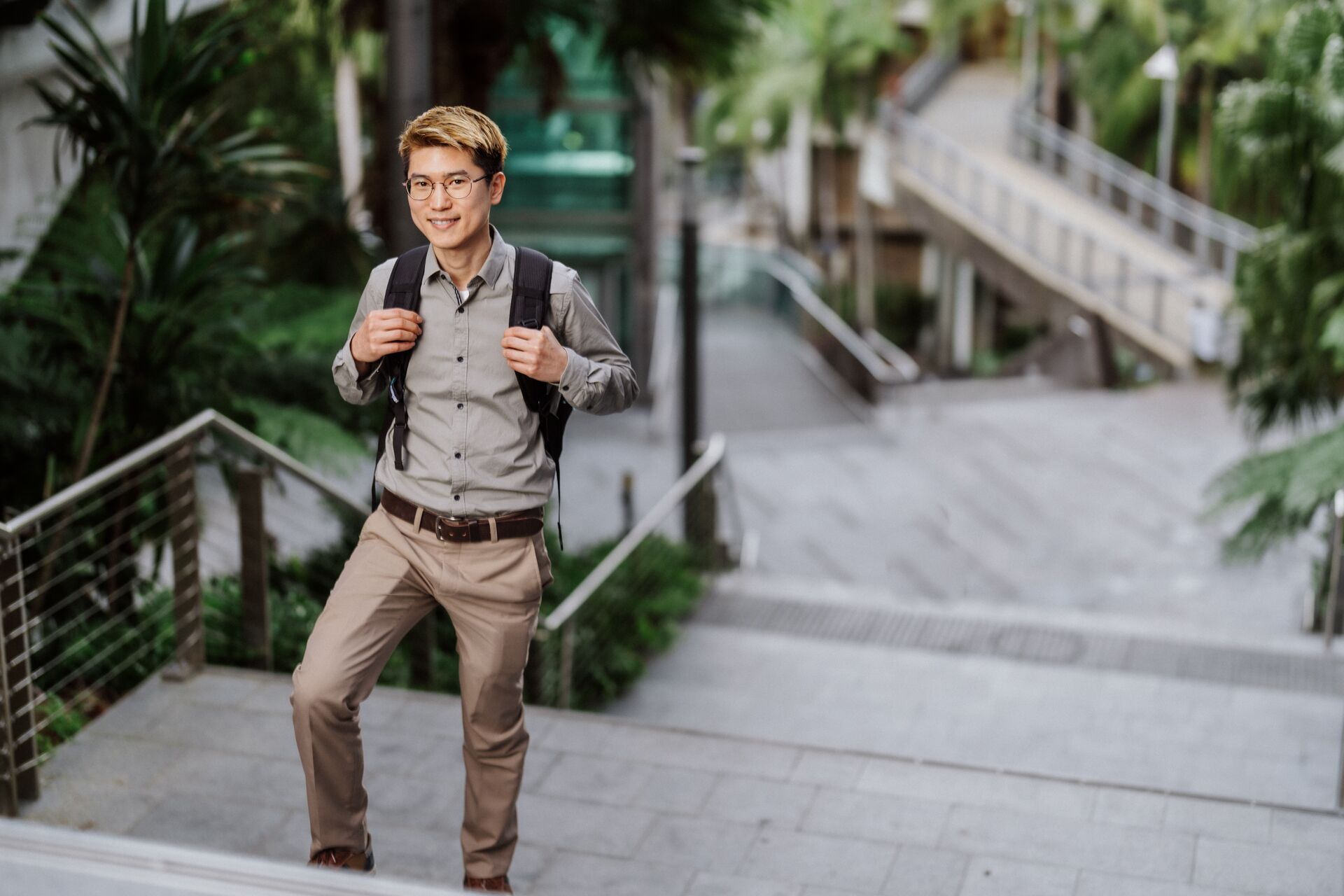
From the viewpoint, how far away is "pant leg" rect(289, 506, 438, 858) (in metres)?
3.21

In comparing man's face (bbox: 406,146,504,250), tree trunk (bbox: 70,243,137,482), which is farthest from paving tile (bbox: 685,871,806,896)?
tree trunk (bbox: 70,243,137,482)

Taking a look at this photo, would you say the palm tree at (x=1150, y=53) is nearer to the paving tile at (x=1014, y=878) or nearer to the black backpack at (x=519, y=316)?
the paving tile at (x=1014, y=878)

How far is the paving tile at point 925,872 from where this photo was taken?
12.8 feet

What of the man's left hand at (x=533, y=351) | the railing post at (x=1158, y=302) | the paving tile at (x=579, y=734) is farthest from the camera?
the railing post at (x=1158, y=302)

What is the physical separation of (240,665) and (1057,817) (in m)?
3.06

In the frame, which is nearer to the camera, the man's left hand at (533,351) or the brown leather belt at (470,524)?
the man's left hand at (533,351)

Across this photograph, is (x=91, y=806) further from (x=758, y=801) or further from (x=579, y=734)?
(x=758, y=801)

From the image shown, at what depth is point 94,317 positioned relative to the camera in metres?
5.43

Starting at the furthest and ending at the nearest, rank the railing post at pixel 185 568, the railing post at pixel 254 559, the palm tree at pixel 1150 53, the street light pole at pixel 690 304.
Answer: the palm tree at pixel 1150 53 → the street light pole at pixel 690 304 → the railing post at pixel 254 559 → the railing post at pixel 185 568

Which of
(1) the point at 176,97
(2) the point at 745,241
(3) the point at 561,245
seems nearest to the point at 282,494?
(1) the point at 176,97

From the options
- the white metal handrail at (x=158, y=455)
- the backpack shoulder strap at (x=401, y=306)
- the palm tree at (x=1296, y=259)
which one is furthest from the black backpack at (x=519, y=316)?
the palm tree at (x=1296, y=259)

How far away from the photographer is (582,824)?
431 cm

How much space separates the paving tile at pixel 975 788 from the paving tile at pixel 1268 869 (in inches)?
15.6

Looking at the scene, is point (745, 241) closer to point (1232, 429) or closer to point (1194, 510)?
point (1232, 429)
